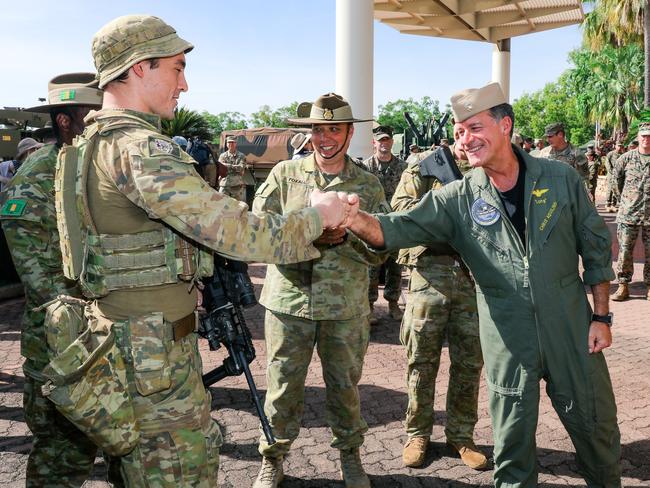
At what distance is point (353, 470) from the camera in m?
3.78

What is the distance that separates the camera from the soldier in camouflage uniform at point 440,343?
3.99m

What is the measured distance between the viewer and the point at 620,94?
1960 inches

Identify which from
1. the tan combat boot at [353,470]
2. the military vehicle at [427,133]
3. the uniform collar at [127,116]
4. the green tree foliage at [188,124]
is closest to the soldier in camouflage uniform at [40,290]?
the uniform collar at [127,116]

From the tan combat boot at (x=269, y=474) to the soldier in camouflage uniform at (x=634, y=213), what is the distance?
6.72 m

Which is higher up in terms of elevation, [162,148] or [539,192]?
[162,148]

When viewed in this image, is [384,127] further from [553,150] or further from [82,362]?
[82,362]

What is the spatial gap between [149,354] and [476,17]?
838 inches

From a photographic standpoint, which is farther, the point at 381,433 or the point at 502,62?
the point at 502,62

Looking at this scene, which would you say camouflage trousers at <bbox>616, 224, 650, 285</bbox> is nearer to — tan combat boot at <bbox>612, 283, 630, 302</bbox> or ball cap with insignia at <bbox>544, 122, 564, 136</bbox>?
tan combat boot at <bbox>612, 283, 630, 302</bbox>

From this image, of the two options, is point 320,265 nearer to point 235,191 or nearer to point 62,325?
point 62,325

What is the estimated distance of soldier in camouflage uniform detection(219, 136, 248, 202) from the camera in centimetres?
1633

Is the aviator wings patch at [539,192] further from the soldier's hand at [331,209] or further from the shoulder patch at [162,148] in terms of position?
the shoulder patch at [162,148]

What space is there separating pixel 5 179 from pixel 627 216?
32.4 feet

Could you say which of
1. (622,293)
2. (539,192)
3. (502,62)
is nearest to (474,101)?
(539,192)
